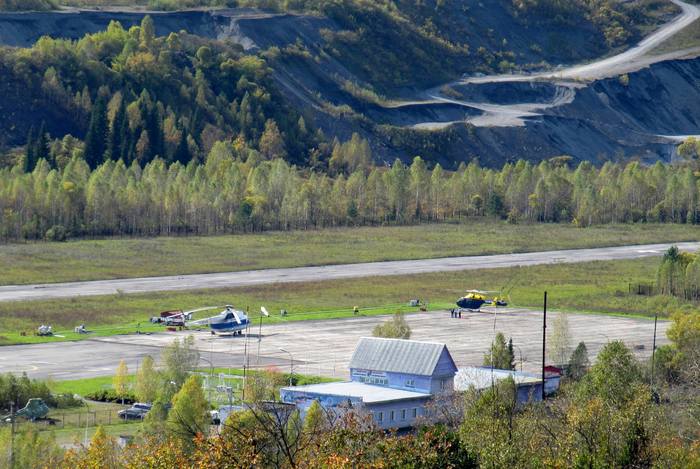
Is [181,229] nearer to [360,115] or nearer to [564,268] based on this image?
[564,268]

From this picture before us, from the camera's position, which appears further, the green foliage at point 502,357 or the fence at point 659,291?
the fence at point 659,291

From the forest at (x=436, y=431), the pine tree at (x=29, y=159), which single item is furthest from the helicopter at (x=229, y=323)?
the pine tree at (x=29, y=159)

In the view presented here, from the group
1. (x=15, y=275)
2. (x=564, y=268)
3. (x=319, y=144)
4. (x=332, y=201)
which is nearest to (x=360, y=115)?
(x=319, y=144)

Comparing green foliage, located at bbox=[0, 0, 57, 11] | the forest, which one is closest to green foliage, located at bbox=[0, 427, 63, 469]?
the forest

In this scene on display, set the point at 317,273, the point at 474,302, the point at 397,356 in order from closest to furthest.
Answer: the point at 397,356 → the point at 474,302 → the point at 317,273

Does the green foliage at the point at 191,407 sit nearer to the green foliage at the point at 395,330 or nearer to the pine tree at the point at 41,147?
the green foliage at the point at 395,330

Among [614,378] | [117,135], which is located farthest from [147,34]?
[614,378]

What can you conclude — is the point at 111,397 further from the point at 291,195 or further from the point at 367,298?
the point at 291,195
